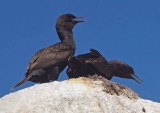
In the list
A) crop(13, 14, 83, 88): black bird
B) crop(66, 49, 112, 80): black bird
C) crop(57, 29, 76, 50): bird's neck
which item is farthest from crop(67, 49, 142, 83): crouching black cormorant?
crop(57, 29, 76, 50): bird's neck

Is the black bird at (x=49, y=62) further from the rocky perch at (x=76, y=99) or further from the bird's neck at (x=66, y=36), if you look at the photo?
the rocky perch at (x=76, y=99)

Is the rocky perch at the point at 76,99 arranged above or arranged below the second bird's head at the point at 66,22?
below

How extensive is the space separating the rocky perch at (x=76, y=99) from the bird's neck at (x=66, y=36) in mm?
4271

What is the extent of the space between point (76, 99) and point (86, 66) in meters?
2.97

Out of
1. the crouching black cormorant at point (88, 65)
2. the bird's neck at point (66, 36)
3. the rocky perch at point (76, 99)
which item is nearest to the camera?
the rocky perch at point (76, 99)

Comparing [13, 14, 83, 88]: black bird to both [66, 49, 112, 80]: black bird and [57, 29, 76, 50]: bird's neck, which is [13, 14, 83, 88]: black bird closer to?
[57, 29, 76, 50]: bird's neck

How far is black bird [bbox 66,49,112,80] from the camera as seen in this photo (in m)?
12.1

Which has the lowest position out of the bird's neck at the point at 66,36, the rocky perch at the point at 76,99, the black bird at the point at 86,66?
the rocky perch at the point at 76,99

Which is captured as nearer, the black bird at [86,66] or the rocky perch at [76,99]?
the rocky perch at [76,99]

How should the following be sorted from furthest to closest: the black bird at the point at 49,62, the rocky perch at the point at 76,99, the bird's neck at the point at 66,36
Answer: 1. the bird's neck at the point at 66,36
2. the black bird at the point at 49,62
3. the rocky perch at the point at 76,99

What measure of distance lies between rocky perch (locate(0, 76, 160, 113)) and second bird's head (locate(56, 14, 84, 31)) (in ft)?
16.6

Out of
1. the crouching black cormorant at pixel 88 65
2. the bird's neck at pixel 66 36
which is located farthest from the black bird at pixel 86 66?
the bird's neck at pixel 66 36

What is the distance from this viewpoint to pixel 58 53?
13.6 meters

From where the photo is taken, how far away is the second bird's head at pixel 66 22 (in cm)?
1506
